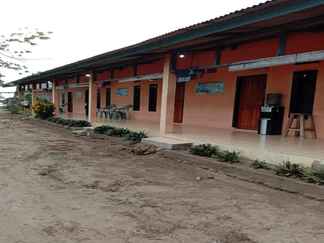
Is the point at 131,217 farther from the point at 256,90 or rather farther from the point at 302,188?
the point at 256,90

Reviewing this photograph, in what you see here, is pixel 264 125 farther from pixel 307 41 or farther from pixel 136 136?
pixel 136 136

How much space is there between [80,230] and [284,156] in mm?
3772

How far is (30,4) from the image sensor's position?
364cm

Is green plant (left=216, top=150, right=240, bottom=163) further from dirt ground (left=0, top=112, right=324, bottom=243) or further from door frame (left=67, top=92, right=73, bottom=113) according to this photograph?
door frame (left=67, top=92, right=73, bottom=113)

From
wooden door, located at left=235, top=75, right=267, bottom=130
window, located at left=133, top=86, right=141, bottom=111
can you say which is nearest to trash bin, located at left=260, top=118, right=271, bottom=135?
wooden door, located at left=235, top=75, right=267, bottom=130

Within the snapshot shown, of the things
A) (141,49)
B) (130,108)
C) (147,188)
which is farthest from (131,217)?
(130,108)

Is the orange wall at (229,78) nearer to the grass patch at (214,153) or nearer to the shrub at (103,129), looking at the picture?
the grass patch at (214,153)

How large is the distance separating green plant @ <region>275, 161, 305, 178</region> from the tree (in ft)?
13.1

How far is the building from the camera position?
498 centimetres

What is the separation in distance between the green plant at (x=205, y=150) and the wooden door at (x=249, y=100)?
3709 millimetres

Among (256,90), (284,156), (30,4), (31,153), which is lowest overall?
(31,153)

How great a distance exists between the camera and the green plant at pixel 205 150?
5818mm

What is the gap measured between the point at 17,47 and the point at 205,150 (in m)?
4.23

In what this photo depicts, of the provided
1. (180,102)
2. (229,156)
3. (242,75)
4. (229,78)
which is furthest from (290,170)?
(180,102)
